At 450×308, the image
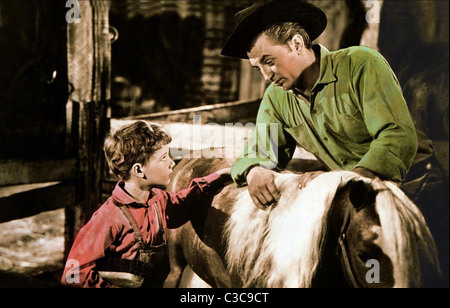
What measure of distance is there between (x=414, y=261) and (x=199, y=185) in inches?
41.4

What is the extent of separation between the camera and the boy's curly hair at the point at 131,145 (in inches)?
94.9

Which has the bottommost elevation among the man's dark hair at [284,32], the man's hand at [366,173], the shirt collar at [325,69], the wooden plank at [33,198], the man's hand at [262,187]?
the wooden plank at [33,198]

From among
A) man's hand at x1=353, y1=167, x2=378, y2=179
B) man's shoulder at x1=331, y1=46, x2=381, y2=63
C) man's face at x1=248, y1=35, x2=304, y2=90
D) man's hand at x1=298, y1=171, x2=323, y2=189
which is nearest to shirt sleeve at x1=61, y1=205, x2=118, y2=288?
man's hand at x1=298, y1=171, x2=323, y2=189

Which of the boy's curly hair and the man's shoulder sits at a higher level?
the man's shoulder

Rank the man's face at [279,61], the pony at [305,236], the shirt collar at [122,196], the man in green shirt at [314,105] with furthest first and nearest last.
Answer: the shirt collar at [122,196] < the man's face at [279,61] < the man in green shirt at [314,105] < the pony at [305,236]

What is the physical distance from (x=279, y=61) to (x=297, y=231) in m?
0.80

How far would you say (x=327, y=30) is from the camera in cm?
238

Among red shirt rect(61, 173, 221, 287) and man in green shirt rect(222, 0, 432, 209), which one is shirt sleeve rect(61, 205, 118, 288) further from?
man in green shirt rect(222, 0, 432, 209)

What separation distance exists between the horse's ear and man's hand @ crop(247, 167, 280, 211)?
0.37 m

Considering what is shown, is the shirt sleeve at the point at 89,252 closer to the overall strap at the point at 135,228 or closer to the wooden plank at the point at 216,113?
the overall strap at the point at 135,228

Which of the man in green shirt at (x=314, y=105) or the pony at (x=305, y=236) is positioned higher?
the man in green shirt at (x=314, y=105)

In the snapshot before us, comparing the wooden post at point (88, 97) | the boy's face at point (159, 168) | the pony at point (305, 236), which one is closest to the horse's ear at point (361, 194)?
the pony at point (305, 236)

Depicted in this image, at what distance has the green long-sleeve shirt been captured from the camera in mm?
2191

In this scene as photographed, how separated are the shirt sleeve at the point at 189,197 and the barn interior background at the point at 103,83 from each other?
202mm
